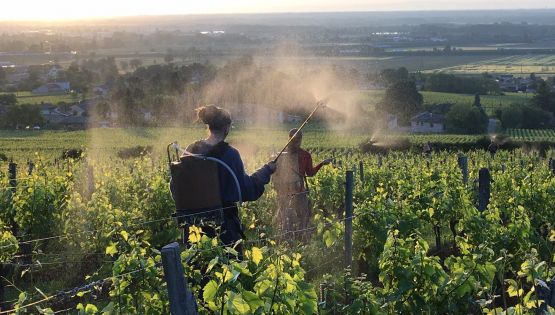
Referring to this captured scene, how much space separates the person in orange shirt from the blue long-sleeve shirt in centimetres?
235

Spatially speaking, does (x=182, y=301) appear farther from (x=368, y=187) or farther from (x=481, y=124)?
(x=481, y=124)

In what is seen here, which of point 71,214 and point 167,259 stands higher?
point 167,259

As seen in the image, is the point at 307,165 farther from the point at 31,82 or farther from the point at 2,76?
the point at 2,76

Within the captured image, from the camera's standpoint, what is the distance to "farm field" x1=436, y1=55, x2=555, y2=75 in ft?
313

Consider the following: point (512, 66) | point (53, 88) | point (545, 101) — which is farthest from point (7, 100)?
point (512, 66)

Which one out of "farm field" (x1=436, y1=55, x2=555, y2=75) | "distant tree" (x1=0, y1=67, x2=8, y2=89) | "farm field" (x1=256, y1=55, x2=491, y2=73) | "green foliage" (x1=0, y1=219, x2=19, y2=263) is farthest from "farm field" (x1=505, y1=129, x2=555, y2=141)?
"farm field" (x1=436, y1=55, x2=555, y2=75)

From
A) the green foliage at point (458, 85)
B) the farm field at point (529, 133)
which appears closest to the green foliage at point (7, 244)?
the farm field at point (529, 133)

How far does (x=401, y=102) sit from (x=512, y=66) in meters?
58.3

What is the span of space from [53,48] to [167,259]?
108 m

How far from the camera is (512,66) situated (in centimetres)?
10381

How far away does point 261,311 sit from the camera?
299 cm

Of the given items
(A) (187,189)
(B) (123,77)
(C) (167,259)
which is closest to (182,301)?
(C) (167,259)

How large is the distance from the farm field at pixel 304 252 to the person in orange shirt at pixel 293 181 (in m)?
0.18

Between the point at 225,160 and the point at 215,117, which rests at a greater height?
the point at 215,117
